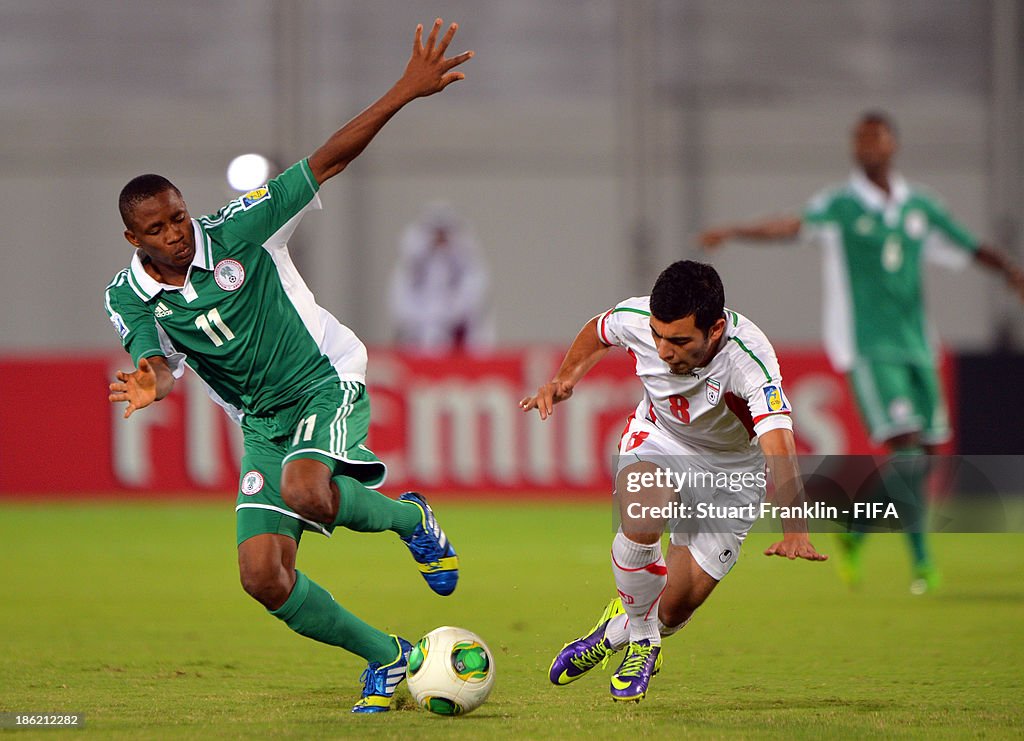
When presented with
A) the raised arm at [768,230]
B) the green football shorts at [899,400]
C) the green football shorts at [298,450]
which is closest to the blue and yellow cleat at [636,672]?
the green football shorts at [298,450]

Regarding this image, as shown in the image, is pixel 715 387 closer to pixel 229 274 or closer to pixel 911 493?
pixel 229 274

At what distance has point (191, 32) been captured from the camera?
60.0 ft

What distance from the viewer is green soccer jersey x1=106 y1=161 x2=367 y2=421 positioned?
546 cm

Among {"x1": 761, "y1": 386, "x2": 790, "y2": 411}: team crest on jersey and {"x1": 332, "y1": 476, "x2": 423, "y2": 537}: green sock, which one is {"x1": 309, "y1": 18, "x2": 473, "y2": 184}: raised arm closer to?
{"x1": 332, "y1": 476, "x2": 423, "y2": 537}: green sock

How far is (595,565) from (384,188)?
9483mm

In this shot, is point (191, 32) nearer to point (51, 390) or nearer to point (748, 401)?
point (51, 390)

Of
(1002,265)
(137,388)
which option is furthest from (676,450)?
(1002,265)

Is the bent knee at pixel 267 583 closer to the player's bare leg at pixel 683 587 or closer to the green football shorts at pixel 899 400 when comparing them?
the player's bare leg at pixel 683 587

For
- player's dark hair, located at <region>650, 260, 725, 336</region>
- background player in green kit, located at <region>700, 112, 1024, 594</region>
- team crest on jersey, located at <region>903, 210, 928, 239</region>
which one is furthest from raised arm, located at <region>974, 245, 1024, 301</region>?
player's dark hair, located at <region>650, 260, 725, 336</region>

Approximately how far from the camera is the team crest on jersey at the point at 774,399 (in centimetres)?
493

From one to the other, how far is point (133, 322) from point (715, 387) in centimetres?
200

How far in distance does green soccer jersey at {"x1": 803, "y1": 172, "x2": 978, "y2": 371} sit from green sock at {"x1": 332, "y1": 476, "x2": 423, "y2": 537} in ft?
13.6

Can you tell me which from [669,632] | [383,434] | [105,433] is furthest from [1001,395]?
[669,632]

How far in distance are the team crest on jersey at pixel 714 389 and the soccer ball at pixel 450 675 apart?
1.13m
